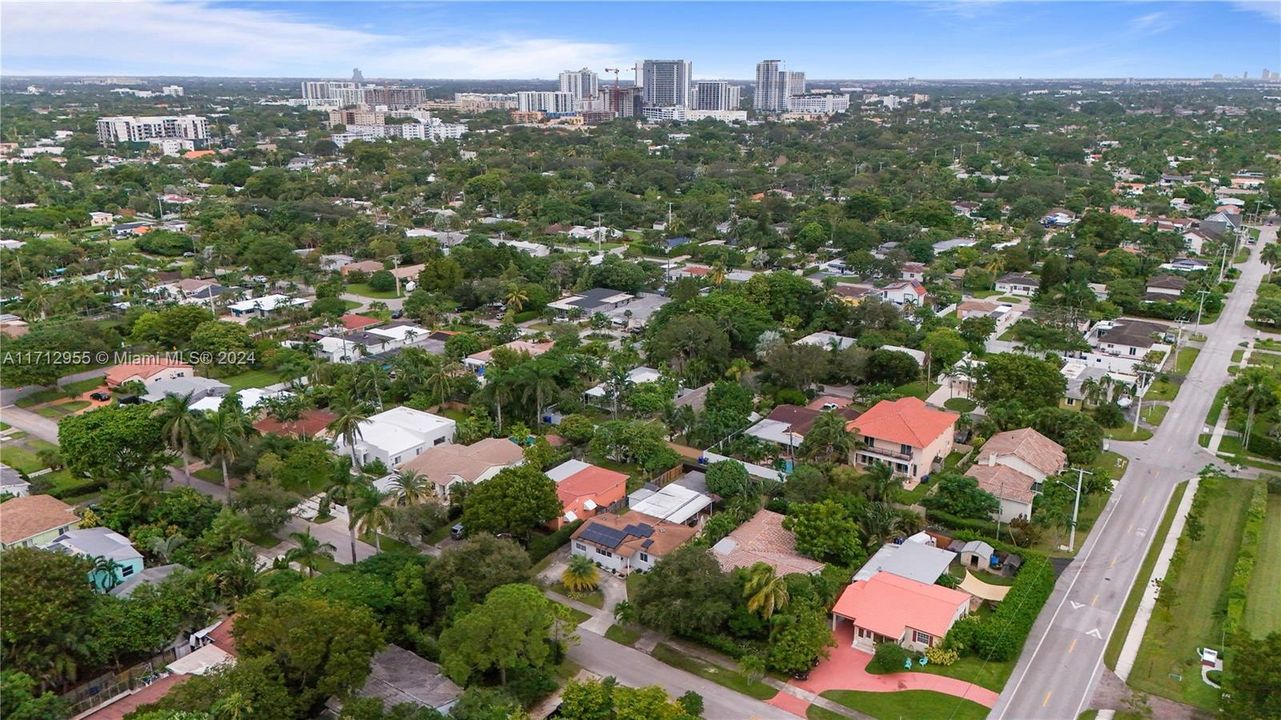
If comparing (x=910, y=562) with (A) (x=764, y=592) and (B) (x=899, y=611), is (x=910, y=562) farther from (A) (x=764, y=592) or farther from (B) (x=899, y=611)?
(A) (x=764, y=592)

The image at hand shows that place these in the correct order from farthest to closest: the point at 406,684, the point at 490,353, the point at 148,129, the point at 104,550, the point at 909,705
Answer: the point at 148,129
the point at 490,353
the point at 104,550
the point at 909,705
the point at 406,684

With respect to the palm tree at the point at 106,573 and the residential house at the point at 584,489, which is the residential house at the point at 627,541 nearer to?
the residential house at the point at 584,489

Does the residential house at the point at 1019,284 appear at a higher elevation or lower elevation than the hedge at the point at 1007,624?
higher

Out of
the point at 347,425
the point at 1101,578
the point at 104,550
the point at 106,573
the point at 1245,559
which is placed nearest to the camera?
the point at 106,573

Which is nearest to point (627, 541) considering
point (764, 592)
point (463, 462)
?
point (764, 592)

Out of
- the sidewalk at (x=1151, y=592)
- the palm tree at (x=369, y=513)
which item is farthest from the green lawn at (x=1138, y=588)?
the palm tree at (x=369, y=513)

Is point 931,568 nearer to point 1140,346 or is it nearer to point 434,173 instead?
point 1140,346

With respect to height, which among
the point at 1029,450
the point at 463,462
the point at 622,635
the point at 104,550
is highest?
the point at 1029,450

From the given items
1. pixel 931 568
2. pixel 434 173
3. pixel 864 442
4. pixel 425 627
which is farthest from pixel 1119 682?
pixel 434 173
